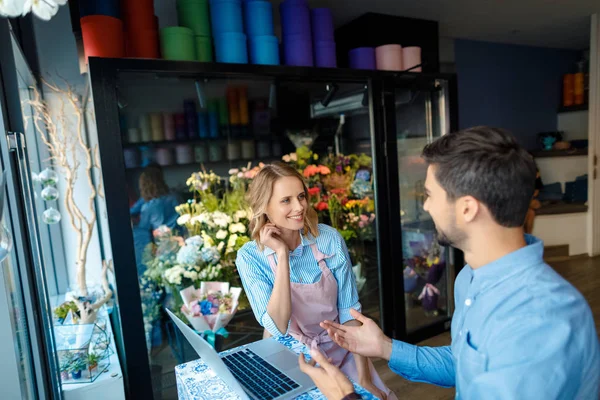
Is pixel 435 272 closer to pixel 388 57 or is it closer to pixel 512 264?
pixel 388 57

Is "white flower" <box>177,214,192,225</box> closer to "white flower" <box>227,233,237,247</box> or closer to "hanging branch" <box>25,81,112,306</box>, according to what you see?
"white flower" <box>227,233,237,247</box>

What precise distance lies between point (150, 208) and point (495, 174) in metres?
1.86

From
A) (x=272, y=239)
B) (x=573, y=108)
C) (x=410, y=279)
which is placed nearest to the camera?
(x=272, y=239)

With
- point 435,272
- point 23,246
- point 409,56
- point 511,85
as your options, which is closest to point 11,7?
point 23,246

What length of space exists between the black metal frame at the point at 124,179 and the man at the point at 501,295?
1383 millimetres

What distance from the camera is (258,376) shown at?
3.75ft

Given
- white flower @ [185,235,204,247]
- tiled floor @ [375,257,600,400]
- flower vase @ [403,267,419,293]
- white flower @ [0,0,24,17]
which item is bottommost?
tiled floor @ [375,257,600,400]

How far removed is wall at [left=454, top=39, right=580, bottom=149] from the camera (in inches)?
199

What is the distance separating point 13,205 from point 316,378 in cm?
114

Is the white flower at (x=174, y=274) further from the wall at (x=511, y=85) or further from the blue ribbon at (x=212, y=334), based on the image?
the wall at (x=511, y=85)

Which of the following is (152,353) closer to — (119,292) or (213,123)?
(119,292)

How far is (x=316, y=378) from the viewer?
0.98m

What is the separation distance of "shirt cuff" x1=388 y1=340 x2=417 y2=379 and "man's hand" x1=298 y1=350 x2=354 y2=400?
10.8 inches

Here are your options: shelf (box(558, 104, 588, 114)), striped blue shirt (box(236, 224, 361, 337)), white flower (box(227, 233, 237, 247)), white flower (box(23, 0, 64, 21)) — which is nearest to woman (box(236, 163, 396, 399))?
striped blue shirt (box(236, 224, 361, 337))
